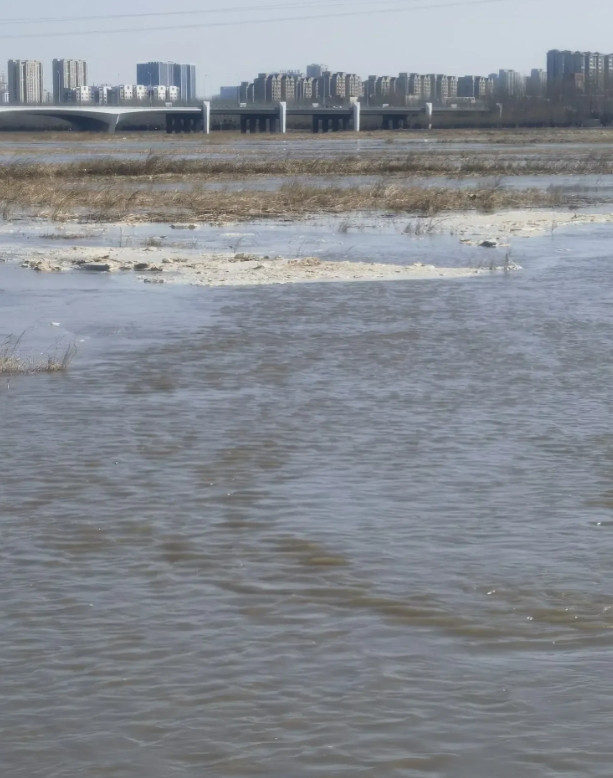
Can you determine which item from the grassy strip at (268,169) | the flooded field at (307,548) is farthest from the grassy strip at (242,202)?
the flooded field at (307,548)

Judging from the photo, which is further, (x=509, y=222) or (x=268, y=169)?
(x=268, y=169)

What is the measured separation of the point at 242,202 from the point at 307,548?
27.8 metres

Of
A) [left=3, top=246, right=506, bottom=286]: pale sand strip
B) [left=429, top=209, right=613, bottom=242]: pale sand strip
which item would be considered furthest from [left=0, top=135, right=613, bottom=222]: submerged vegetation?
[left=3, top=246, right=506, bottom=286]: pale sand strip

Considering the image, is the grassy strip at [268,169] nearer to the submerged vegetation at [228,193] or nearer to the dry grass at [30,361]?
the submerged vegetation at [228,193]

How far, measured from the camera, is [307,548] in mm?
7078

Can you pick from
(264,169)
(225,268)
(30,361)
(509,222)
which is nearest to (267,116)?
(264,169)

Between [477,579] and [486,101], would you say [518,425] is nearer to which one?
[477,579]

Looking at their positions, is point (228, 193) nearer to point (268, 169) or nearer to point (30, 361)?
point (268, 169)

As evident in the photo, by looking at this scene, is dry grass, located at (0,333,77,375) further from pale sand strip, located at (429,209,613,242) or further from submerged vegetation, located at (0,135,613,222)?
submerged vegetation, located at (0,135,613,222)

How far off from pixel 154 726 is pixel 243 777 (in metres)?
0.52

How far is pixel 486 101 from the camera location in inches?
7357

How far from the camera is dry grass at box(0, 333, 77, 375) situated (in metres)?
11.9

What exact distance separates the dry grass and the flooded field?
0.15 meters

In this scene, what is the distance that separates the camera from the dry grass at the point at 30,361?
1191cm
